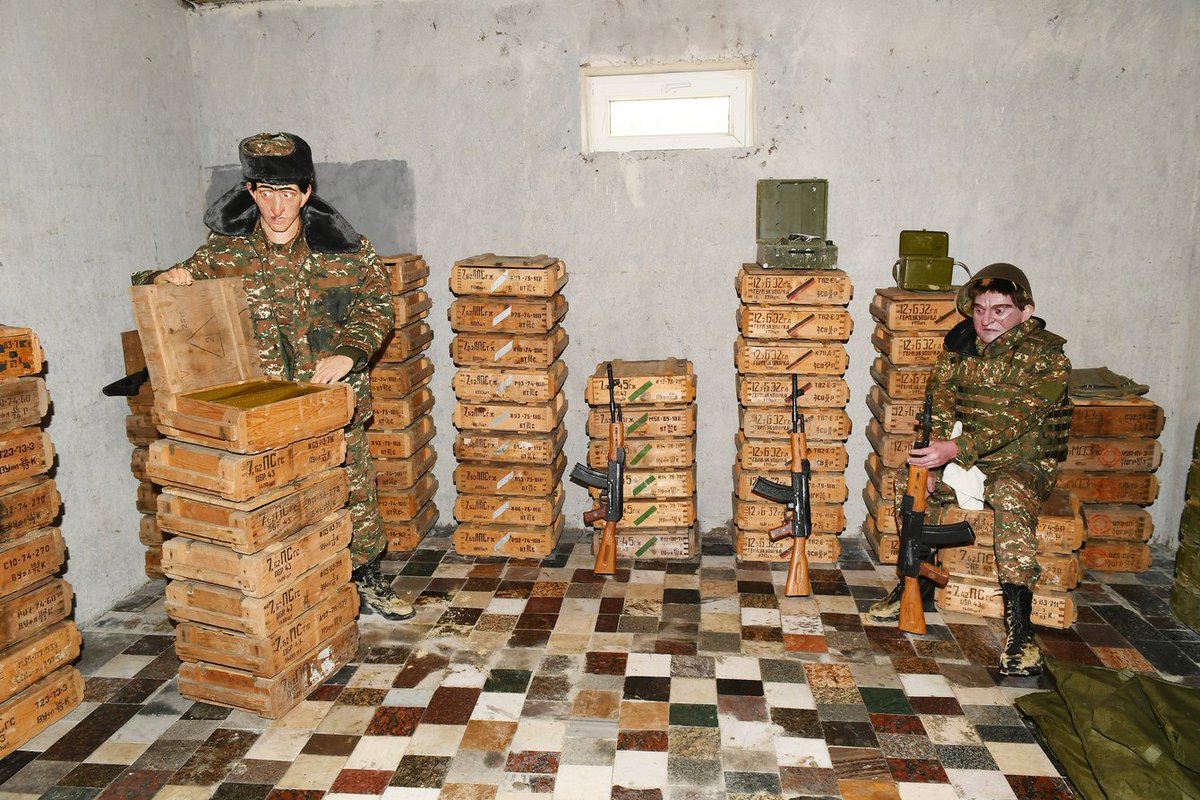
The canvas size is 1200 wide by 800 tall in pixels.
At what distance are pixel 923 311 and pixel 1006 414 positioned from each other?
1012 millimetres

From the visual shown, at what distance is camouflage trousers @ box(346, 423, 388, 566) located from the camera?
17.7 ft

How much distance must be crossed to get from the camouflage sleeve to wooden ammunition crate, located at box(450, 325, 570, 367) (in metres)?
2.85

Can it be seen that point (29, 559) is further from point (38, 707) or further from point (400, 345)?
point (400, 345)

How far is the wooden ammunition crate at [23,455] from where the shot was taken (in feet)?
12.9

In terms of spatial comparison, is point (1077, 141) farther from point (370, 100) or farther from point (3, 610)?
point (3, 610)

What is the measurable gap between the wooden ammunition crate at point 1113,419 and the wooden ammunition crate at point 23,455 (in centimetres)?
624

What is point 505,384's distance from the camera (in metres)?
6.13

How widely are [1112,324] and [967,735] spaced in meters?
3.75

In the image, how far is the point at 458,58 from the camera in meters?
6.43

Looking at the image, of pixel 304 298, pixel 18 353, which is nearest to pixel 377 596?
pixel 304 298

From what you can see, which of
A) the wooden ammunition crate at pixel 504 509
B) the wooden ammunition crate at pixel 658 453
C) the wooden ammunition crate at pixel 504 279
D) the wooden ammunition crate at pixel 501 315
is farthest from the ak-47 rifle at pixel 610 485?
the wooden ammunition crate at pixel 504 279

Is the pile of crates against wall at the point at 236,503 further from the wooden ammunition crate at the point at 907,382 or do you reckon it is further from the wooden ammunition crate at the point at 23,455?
the wooden ammunition crate at the point at 907,382

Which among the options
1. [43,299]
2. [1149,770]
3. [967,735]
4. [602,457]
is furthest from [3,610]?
[1149,770]

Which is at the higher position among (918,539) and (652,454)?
(652,454)
